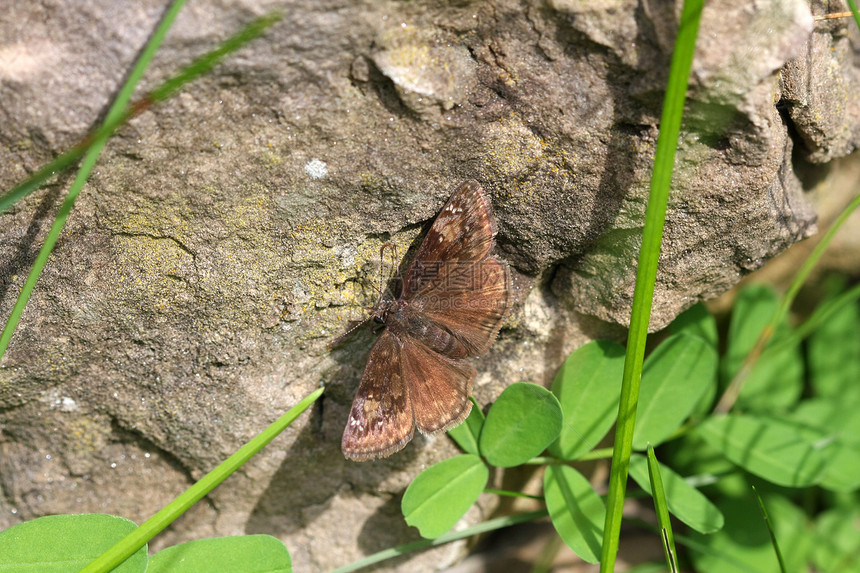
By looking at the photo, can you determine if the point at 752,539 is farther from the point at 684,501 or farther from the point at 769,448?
the point at 684,501

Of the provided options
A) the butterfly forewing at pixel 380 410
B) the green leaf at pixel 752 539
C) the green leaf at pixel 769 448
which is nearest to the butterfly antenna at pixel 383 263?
the butterfly forewing at pixel 380 410

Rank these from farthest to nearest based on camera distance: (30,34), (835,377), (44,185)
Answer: (835,377) → (44,185) → (30,34)

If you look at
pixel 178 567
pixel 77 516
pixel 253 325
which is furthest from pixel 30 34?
pixel 178 567

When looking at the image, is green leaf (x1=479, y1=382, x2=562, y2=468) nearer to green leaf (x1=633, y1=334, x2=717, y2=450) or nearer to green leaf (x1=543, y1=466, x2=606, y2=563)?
green leaf (x1=543, y1=466, x2=606, y2=563)

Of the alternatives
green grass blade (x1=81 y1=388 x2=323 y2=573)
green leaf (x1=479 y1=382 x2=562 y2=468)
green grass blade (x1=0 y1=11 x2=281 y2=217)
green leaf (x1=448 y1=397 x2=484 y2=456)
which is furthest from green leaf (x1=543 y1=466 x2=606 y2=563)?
green grass blade (x1=0 y1=11 x2=281 y2=217)

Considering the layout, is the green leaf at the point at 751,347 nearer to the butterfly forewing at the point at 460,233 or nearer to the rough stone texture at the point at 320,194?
the rough stone texture at the point at 320,194

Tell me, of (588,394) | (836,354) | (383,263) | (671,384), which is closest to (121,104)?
(383,263)

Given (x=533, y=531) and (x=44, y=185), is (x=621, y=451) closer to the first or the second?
Answer: (x=533, y=531)

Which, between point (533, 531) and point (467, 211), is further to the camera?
point (533, 531)
